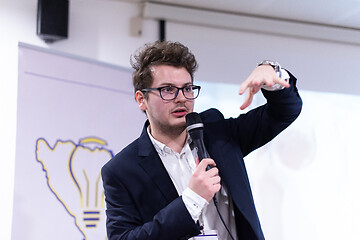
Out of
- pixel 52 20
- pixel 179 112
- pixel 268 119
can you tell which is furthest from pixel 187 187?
pixel 52 20

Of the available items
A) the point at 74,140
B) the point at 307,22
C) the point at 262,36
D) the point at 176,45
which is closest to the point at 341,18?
the point at 307,22

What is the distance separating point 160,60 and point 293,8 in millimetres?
2761

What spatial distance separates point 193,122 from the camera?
168cm

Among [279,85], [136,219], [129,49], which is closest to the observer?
[279,85]

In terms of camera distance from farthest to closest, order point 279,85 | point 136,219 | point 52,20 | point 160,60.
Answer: point 52,20 < point 160,60 < point 136,219 < point 279,85

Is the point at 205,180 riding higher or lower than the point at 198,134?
lower

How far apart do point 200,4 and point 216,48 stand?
16.1 inches

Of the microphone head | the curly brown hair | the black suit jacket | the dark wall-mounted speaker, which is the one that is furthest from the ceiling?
the microphone head

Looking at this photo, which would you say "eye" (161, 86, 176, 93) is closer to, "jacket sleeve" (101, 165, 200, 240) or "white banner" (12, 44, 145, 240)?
"jacket sleeve" (101, 165, 200, 240)

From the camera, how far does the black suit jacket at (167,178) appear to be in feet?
5.59

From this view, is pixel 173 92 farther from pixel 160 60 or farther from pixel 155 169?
pixel 155 169

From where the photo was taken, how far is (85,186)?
3531 millimetres

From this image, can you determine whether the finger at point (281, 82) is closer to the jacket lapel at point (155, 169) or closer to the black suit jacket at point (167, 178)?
the black suit jacket at point (167, 178)

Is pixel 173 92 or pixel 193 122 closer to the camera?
pixel 193 122
